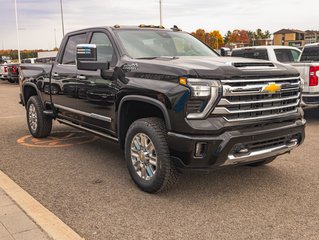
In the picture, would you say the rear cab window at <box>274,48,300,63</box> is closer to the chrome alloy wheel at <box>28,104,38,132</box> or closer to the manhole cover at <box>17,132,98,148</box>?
the manhole cover at <box>17,132,98,148</box>

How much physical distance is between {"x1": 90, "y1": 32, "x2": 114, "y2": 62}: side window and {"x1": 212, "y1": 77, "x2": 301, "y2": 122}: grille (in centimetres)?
184

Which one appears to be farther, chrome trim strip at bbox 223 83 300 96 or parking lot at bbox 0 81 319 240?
chrome trim strip at bbox 223 83 300 96

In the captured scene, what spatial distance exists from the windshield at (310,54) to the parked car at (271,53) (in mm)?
582

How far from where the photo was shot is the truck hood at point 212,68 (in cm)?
389

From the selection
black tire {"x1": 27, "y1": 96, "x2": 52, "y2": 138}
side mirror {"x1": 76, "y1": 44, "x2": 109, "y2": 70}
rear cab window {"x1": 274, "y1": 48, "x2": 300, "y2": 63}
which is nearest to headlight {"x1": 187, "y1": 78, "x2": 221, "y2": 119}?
side mirror {"x1": 76, "y1": 44, "x2": 109, "y2": 70}

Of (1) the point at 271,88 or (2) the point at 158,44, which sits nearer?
(1) the point at 271,88

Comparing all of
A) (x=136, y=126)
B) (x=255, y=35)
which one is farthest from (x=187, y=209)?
(x=255, y=35)

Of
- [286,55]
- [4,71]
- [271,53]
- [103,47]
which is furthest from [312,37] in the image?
[103,47]

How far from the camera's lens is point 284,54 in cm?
1140

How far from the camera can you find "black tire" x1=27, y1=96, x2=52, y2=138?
719 centimetres

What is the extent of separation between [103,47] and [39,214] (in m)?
2.55

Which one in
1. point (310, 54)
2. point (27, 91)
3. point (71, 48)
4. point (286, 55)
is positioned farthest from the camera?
point (286, 55)

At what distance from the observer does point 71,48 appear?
6.41 m

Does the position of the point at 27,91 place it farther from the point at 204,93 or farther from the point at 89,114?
the point at 204,93
